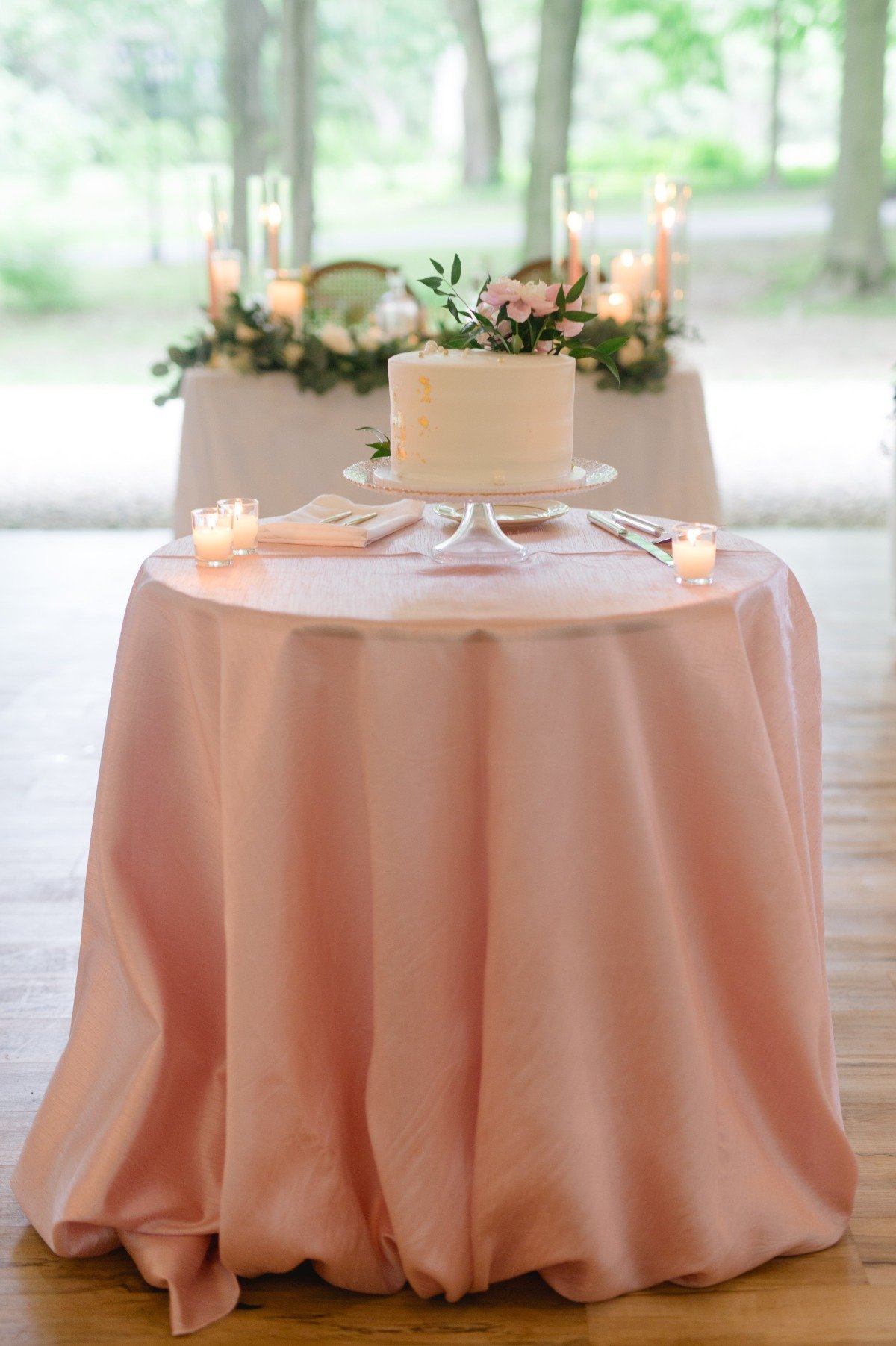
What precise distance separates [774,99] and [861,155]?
56 cm

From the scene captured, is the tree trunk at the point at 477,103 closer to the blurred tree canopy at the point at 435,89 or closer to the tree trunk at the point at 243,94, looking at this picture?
the blurred tree canopy at the point at 435,89

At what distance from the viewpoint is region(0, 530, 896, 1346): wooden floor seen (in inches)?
67.1

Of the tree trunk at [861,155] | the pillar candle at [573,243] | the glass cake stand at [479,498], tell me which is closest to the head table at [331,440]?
the pillar candle at [573,243]

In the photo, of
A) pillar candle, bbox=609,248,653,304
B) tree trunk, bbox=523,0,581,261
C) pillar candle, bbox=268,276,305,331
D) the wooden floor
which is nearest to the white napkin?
the wooden floor

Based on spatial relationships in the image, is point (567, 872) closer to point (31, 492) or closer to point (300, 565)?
point (300, 565)

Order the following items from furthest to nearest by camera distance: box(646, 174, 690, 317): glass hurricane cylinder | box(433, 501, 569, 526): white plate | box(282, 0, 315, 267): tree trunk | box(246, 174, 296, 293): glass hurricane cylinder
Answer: box(282, 0, 315, 267): tree trunk → box(246, 174, 296, 293): glass hurricane cylinder → box(646, 174, 690, 317): glass hurricane cylinder → box(433, 501, 569, 526): white plate

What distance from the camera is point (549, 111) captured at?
7.38 metres

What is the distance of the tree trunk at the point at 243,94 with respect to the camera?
724 centimetres

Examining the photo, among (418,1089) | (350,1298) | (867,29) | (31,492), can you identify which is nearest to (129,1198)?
(350,1298)

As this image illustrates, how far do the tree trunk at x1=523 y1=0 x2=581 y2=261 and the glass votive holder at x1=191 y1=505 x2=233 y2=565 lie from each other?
6163 mm

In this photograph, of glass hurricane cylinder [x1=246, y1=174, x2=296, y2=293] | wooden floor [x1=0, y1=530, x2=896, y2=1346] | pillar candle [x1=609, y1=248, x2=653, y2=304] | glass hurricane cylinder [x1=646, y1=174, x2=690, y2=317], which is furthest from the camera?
pillar candle [x1=609, y1=248, x2=653, y2=304]

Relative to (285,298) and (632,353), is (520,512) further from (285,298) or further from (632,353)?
(285,298)

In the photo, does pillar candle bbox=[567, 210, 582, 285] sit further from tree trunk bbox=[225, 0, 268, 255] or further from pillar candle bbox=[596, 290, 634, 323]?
tree trunk bbox=[225, 0, 268, 255]

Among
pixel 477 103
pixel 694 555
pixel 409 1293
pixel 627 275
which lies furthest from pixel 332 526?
pixel 477 103
